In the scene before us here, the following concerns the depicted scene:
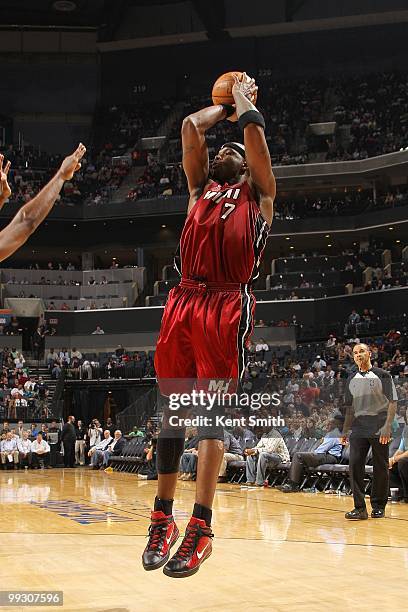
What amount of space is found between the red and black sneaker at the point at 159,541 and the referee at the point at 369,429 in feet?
18.1

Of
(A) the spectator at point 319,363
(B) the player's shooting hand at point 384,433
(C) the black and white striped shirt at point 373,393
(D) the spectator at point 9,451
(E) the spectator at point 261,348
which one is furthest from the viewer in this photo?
(E) the spectator at point 261,348

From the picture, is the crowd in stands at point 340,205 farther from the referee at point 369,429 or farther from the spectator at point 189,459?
the referee at point 369,429

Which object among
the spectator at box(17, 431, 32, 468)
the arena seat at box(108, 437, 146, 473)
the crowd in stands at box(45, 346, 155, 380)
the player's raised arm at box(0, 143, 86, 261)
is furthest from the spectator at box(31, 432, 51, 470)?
the player's raised arm at box(0, 143, 86, 261)

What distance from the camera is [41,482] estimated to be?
16.9m

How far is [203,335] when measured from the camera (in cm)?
401

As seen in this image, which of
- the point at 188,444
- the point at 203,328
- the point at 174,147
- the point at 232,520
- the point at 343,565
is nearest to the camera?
the point at 203,328

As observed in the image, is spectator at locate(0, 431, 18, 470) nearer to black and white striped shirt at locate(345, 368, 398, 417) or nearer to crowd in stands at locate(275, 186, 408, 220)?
black and white striped shirt at locate(345, 368, 398, 417)

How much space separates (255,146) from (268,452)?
1067cm

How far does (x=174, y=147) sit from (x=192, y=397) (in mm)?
38093

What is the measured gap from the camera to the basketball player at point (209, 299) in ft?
13.1

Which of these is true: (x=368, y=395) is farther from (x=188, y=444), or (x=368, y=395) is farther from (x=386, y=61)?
(x=386, y=61)

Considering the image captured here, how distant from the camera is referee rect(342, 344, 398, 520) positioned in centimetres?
931

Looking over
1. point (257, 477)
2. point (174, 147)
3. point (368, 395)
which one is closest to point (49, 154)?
point (174, 147)

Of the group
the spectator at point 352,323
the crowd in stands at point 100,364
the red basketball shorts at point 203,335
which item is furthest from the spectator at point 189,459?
the spectator at point 352,323
